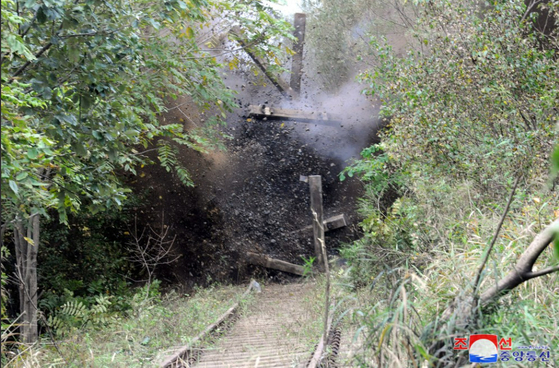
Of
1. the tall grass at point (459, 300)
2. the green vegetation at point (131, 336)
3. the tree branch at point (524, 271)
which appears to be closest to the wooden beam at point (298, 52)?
the green vegetation at point (131, 336)

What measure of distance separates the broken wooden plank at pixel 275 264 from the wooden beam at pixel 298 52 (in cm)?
527

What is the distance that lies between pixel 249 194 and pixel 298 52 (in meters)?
4.41

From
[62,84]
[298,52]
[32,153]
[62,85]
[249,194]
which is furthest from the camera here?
[298,52]

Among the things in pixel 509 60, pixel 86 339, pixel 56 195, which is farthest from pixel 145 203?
pixel 509 60

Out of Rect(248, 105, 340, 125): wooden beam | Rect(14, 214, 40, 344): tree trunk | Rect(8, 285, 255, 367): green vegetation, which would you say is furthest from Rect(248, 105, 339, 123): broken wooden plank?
Rect(14, 214, 40, 344): tree trunk

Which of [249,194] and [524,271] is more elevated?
[249,194]

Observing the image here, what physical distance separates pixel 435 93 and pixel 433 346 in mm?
5167

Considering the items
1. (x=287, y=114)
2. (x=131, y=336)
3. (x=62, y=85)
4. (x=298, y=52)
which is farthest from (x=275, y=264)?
(x=62, y=85)

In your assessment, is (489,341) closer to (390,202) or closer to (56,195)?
(56,195)

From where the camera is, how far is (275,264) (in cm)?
1320

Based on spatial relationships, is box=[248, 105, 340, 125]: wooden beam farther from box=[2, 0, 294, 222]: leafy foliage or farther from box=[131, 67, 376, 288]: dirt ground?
box=[2, 0, 294, 222]: leafy foliage

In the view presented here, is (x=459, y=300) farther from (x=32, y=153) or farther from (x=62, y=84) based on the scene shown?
(x=62, y=84)

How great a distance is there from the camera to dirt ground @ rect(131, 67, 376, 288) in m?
13.4

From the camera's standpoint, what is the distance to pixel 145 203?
520 inches
